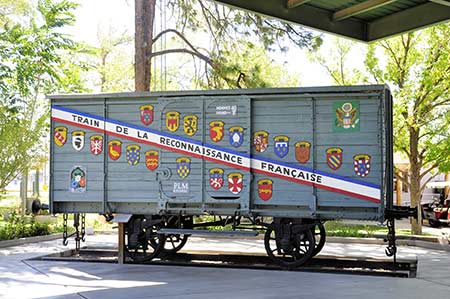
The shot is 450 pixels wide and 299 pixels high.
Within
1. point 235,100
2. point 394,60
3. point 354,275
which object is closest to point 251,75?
point 394,60

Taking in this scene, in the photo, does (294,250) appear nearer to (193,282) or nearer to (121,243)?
(193,282)

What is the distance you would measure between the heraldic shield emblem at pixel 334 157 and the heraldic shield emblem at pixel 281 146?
0.78 m

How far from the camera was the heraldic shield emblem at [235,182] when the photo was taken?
1133 centimetres

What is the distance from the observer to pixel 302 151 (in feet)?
36.7

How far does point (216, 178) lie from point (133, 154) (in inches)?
69.5

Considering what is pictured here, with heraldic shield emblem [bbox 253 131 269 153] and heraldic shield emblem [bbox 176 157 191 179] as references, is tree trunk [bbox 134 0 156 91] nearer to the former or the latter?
heraldic shield emblem [bbox 176 157 191 179]

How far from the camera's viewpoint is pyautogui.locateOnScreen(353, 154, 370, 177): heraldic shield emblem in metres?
10.9

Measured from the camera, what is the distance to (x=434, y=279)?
10109mm

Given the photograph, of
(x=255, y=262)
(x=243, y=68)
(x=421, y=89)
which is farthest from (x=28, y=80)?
(x=421, y=89)

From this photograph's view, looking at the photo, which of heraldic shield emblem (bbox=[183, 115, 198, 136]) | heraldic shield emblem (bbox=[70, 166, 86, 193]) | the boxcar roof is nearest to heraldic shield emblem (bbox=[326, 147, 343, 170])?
the boxcar roof

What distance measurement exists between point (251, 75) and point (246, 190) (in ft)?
21.8

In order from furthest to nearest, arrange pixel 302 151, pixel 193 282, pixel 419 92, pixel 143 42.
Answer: pixel 143 42 < pixel 419 92 < pixel 302 151 < pixel 193 282

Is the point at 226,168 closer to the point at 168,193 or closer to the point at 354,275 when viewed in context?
the point at 168,193

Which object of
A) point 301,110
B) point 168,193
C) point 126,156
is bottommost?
point 168,193
